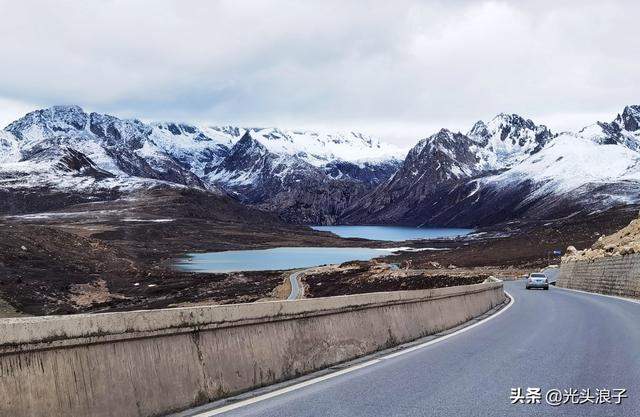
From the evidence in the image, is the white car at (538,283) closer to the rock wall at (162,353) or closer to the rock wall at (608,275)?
the rock wall at (608,275)

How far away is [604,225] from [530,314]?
181664 millimetres

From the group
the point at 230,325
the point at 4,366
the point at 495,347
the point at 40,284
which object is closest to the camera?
the point at 4,366

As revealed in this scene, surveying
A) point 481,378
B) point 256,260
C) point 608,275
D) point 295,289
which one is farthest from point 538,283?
point 256,260

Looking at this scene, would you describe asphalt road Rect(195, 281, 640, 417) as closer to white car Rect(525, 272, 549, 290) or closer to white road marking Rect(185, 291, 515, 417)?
white road marking Rect(185, 291, 515, 417)

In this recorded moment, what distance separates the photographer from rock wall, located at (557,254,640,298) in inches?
1526

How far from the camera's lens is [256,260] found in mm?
161625

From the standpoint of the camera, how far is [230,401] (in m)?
9.15

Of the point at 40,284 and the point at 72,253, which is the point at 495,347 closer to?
the point at 40,284

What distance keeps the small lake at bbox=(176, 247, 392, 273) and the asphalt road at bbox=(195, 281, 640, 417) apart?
10753 cm

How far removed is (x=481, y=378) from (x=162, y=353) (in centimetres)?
529

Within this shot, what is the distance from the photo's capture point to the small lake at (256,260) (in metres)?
135

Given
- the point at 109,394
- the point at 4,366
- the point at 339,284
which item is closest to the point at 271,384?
the point at 109,394

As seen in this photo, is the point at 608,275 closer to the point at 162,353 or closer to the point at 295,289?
the point at 295,289

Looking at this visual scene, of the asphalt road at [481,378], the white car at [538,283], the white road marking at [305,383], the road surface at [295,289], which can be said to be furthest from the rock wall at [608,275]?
the white road marking at [305,383]
